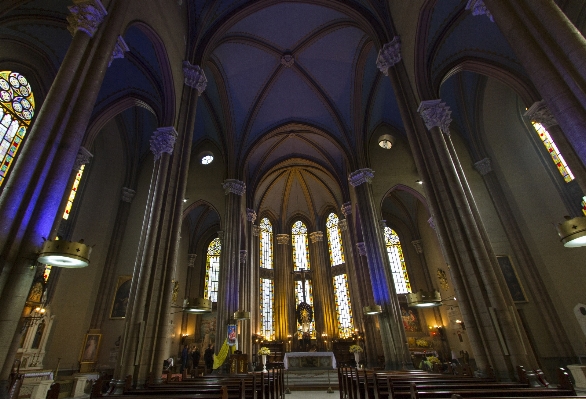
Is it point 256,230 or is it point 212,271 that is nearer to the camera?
point 256,230

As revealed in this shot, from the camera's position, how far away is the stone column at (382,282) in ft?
42.4

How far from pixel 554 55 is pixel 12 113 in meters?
15.8

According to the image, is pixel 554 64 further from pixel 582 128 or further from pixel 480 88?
pixel 480 88

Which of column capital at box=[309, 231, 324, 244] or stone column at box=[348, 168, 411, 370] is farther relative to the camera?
column capital at box=[309, 231, 324, 244]

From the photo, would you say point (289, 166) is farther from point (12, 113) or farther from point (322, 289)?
point (12, 113)

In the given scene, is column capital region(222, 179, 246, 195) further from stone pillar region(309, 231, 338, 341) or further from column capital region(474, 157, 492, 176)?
column capital region(474, 157, 492, 176)

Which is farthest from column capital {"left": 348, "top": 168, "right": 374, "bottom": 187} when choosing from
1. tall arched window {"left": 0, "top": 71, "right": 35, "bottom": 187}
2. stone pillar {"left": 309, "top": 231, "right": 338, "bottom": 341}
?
tall arched window {"left": 0, "top": 71, "right": 35, "bottom": 187}

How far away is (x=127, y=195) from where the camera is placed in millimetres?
15617

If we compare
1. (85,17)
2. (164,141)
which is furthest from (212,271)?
(85,17)

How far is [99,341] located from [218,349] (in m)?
4.92

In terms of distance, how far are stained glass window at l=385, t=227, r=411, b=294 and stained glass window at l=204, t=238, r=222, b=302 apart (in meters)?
13.9

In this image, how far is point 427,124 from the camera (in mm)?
9250

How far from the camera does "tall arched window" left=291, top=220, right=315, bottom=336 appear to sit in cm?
2583

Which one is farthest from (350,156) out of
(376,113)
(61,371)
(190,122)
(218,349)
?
(61,371)
